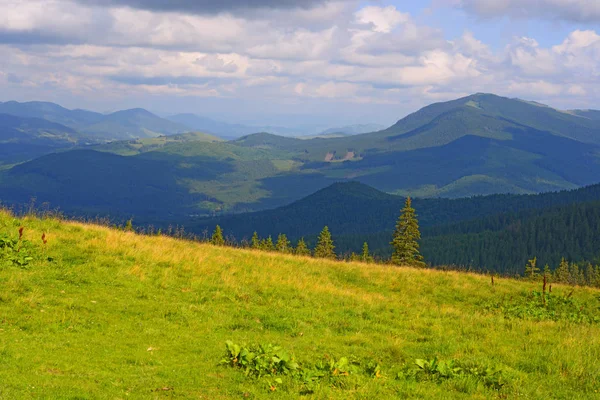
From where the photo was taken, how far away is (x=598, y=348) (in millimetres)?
14438

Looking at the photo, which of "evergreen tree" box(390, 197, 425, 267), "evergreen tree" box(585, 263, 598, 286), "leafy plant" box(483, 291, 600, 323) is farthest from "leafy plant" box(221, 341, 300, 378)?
"evergreen tree" box(390, 197, 425, 267)

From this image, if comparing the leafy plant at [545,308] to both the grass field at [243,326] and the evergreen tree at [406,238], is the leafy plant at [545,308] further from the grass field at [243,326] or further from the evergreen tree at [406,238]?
the evergreen tree at [406,238]

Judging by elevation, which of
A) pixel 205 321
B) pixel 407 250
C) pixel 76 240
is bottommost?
pixel 407 250

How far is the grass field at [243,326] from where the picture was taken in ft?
36.9

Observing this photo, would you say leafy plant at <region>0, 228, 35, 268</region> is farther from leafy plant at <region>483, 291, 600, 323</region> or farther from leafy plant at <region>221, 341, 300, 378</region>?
leafy plant at <region>483, 291, 600, 323</region>

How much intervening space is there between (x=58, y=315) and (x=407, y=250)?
53649 mm

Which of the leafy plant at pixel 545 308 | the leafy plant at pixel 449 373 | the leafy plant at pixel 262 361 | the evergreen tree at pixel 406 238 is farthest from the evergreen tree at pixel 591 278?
the leafy plant at pixel 262 361

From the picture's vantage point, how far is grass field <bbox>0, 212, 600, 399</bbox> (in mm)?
11234

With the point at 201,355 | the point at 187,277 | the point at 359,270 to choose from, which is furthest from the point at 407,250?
the point at 201,355

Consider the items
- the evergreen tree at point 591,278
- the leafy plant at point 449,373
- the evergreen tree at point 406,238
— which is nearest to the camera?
the leafy plant at point 449,373

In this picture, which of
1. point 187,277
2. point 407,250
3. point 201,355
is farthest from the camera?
point 407,250

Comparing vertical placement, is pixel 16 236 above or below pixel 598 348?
above

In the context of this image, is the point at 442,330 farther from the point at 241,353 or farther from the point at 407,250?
the point at 407,250

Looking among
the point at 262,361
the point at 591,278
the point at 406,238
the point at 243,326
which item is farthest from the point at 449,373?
the point at 591,278
